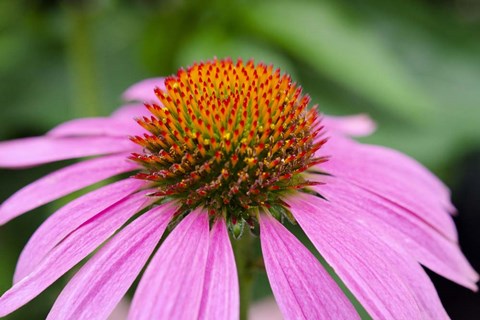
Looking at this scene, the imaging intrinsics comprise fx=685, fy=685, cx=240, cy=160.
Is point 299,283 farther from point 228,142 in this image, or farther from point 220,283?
point 228,142

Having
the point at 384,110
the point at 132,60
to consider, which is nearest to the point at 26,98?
the point at 132,60

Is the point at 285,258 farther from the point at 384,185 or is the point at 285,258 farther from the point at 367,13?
the point at 367,13

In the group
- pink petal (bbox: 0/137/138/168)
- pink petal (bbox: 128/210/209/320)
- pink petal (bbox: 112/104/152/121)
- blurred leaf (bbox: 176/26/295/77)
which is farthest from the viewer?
blurred leaf (bbox: 176/26/295/77)

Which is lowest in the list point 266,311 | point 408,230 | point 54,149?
point 266,311

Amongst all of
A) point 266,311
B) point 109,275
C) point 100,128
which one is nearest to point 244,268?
point 109,275

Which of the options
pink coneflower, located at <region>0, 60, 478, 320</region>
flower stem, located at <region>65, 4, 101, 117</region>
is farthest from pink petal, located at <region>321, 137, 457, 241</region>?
flower stem, located at <region>65, 4, 101, 117</region>

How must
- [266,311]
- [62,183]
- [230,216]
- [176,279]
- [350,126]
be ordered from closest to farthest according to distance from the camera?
[176,279]
[230,216]
[62,183]
[350,126]
[266,311]

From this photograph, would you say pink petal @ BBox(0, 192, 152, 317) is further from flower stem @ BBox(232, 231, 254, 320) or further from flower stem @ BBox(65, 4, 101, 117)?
flower stem @ BBox(65, 4, 101, 117)

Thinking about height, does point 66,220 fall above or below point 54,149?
below
